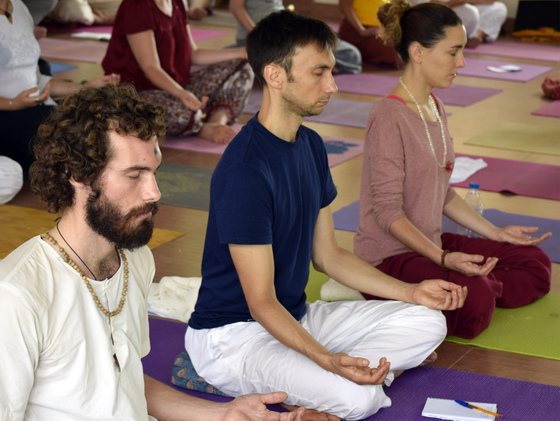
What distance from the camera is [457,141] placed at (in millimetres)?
5387

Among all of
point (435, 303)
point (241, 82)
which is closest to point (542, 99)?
point (241, 82)

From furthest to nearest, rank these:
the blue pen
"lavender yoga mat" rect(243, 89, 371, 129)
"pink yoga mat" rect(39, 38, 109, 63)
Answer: "pink yoga mat" rect(39, 38, 109, 63) → "lavender yoga mat" rect(243, 89, 371, 129) → the blue pen

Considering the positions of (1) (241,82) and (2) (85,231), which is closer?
(2) (85,231)

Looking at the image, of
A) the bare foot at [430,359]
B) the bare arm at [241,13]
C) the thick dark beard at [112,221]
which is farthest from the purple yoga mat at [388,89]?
the thick dark beard at [112,221]

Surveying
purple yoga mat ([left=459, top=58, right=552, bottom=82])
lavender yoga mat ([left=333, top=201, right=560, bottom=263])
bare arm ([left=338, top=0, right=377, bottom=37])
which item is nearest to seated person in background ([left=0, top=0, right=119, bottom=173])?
lavender yoga mat ([left=333, top=201, right=560, bottom=263])

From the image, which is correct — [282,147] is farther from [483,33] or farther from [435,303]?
[483,33]

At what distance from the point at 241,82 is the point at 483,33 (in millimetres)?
5329

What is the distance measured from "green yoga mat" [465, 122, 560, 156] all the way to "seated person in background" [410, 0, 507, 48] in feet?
12.6

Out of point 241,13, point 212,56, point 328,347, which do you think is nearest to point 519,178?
point 212,56

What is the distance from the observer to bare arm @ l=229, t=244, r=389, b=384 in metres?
2.12

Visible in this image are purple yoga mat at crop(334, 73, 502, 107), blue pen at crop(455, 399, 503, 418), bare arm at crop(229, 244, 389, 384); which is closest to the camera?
bare arm at crop(229, 244, 389, 384)

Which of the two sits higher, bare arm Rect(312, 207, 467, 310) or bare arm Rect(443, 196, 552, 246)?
bare arm Rect(312, 207, 467, 310)

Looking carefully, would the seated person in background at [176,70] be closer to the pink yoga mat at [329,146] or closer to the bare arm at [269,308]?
the pink yoga mat at [329,146]

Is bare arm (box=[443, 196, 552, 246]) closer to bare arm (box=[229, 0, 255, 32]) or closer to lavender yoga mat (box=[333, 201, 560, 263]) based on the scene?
lavender yoga mat (box=[333, 201, 560, 263])
